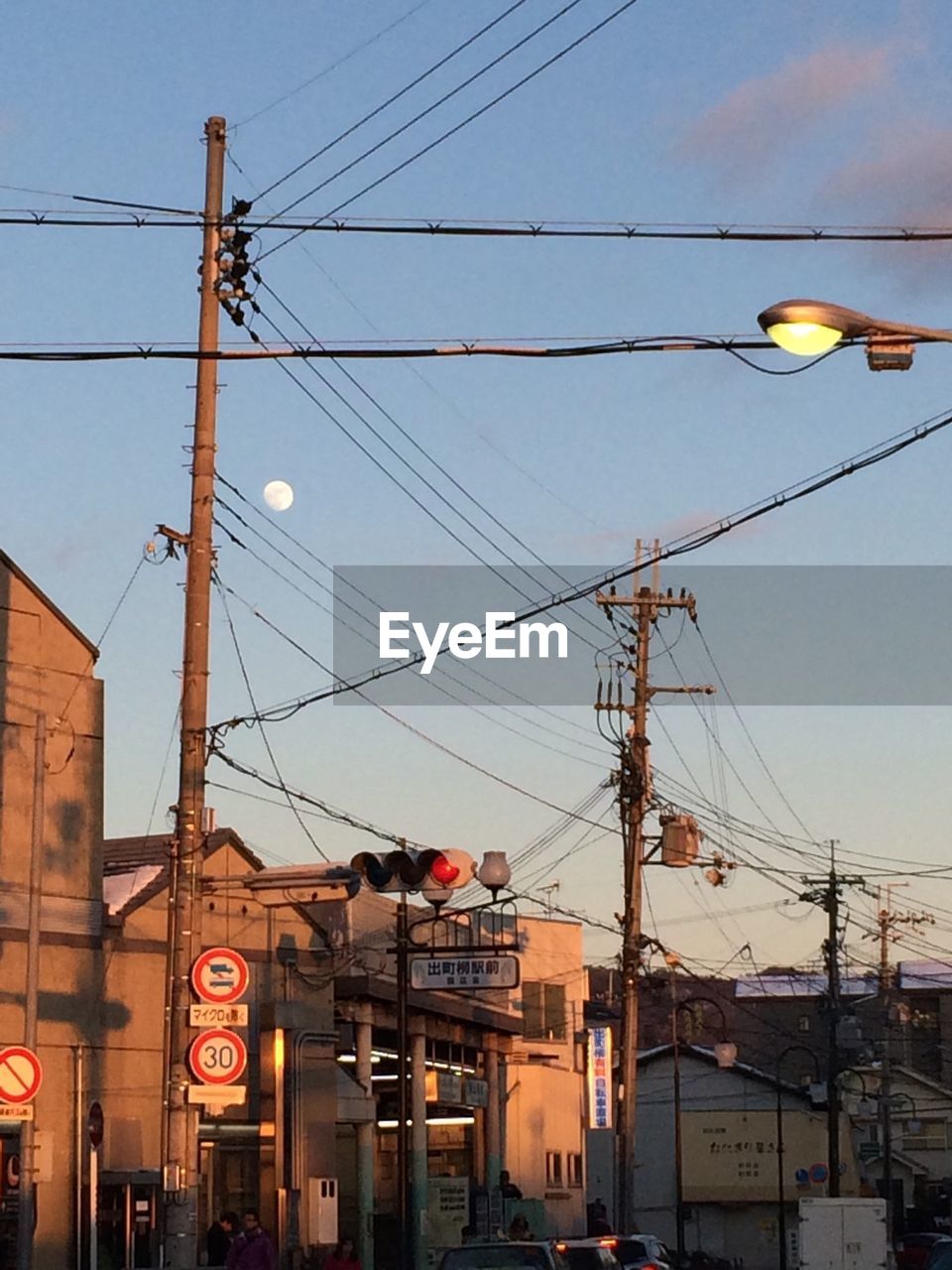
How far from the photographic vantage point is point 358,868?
82.7 ft

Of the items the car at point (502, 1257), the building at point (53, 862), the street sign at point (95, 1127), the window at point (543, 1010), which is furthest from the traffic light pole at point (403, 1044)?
the window at point (543, 1010)

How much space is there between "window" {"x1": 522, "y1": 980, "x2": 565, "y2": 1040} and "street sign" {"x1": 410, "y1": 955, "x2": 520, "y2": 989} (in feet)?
95.0

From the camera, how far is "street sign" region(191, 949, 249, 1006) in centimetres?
2288

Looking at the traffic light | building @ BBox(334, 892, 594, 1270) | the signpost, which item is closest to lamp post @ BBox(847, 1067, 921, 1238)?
building @ BBox(334, 892, 594, 1270)

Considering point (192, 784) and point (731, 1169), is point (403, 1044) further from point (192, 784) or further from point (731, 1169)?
point (731, 1169)

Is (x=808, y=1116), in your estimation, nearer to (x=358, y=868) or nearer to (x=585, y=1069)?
(x=585, y=1069)

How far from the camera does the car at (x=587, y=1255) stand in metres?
26.1

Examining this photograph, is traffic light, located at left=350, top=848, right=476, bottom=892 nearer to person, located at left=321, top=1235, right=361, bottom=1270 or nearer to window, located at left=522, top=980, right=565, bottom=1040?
person, located at left=321, top=1235, right=361, bottom=1270

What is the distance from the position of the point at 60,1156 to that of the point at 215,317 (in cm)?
1425

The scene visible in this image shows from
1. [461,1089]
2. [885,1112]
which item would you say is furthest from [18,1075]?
[885,1112]

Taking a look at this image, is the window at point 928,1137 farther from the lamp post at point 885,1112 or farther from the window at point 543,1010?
the window at point 543,1010

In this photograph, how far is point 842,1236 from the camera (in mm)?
38406

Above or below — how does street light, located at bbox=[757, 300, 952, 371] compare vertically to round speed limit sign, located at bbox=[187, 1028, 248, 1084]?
above

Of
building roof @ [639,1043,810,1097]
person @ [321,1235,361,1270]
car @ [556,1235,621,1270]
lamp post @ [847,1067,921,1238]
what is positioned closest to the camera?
car @ [556,1235,621,1270]
